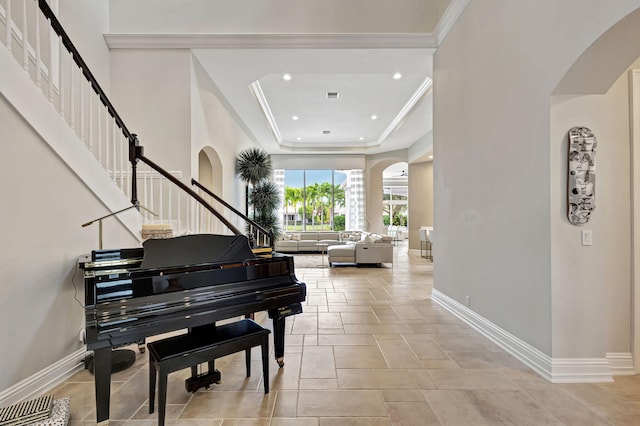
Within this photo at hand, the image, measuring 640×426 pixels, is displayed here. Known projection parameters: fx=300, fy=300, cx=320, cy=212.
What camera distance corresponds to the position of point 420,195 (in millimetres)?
10383

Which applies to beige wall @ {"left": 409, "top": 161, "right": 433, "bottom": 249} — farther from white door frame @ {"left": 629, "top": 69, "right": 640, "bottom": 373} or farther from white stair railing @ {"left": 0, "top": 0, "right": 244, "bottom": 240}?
white door frame @ {"left": 629, "top": 69, "right": 640, "bottom": 373}

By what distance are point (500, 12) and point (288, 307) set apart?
11.1 feet

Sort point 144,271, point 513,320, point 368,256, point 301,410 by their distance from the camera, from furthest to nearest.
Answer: point 368,256 < point 513,320 < point 301,410 < point 144,271

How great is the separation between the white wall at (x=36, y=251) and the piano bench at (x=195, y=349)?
1.02 meters

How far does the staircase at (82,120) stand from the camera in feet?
7.89

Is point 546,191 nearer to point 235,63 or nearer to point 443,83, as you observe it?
point 443,83

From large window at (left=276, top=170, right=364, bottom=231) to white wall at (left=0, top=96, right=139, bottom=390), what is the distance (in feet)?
32.1

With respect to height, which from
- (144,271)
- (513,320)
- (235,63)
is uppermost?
(235,63)

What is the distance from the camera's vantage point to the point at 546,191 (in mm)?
2385

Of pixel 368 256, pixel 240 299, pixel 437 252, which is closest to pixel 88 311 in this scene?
pixel 240 299

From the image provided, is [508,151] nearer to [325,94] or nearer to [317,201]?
[325,94]

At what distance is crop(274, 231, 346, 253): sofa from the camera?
32.6 feet

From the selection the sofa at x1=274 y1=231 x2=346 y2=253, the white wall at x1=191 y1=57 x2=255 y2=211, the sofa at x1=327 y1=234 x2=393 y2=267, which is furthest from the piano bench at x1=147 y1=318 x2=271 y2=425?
the sofa at x1=274 y1=231 x2=346 y2=253

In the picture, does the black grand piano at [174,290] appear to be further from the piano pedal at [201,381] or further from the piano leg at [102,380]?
the piano pedal at [201,381]
